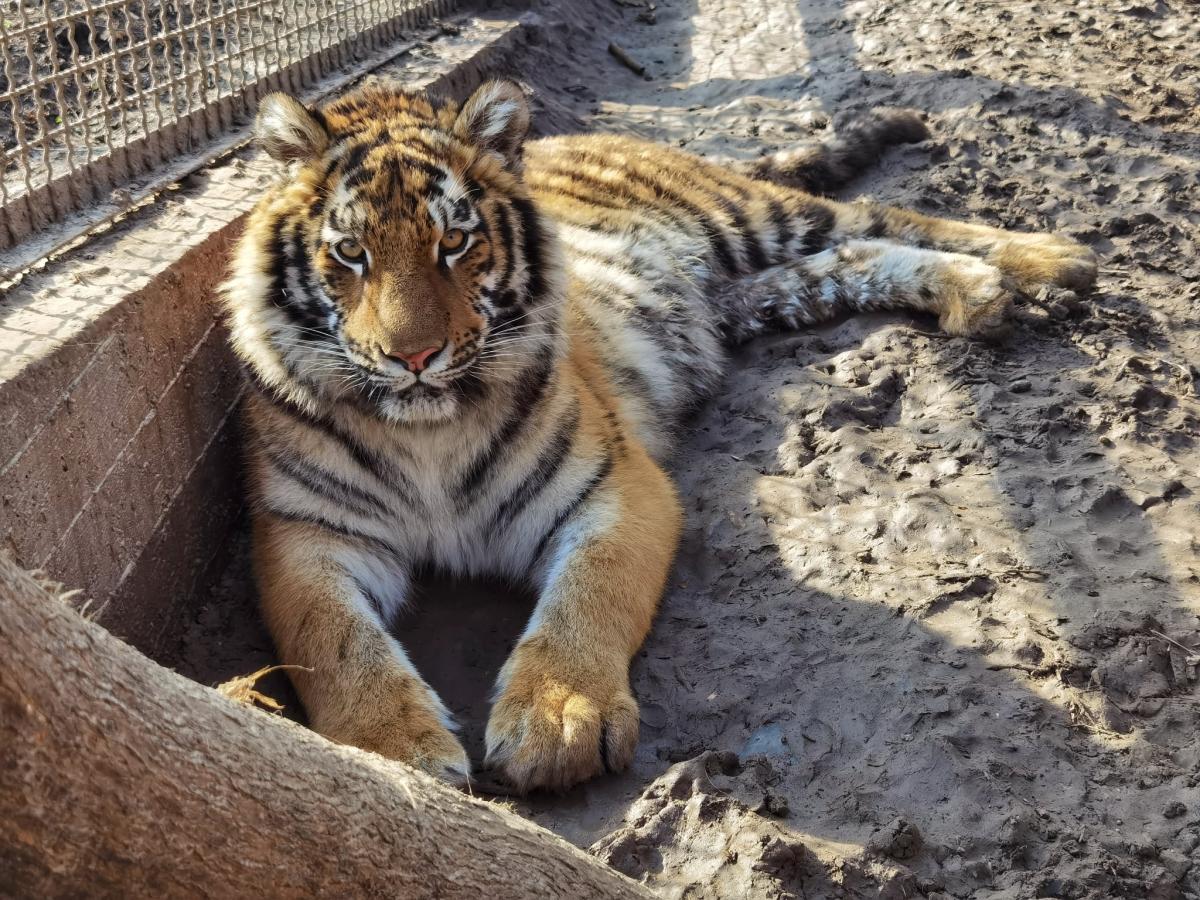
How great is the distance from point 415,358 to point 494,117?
74 cm

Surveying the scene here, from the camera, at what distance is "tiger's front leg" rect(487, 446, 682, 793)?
2389 millimetres

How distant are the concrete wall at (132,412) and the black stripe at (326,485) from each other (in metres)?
0.32

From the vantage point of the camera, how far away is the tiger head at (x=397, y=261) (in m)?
2.66

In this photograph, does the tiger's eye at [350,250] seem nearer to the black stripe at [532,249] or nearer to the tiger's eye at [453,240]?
the tiger's eye at [453,240]

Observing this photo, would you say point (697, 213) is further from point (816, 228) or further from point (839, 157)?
point (839, 157)

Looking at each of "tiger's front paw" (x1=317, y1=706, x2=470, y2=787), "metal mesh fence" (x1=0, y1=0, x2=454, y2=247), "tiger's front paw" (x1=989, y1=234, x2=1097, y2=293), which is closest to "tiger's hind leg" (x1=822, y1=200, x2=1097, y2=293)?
"tiger's front paw" (x1=989, y1=234, x2=1097, y2=293)

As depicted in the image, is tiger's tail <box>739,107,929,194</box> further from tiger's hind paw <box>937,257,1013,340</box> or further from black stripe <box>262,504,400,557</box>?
black stripe <box>262,504,400,557</box>

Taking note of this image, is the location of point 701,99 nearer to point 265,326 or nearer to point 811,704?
point 265,326

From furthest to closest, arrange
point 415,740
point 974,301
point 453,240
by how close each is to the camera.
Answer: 1. point 974,301
2. point 453,240
3. point 415,740

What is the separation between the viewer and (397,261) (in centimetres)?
265

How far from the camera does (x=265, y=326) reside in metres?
2.88

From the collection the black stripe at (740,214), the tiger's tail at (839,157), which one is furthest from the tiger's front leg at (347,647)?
the tiger's tail at (839,157)

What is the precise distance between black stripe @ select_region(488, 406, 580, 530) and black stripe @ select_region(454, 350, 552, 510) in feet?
0.29

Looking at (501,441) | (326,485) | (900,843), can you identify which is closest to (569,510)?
(501,441)
